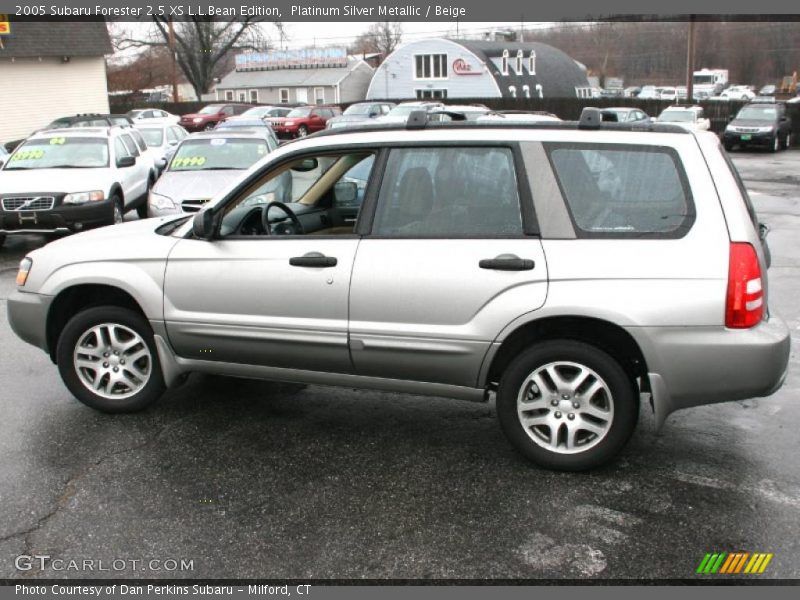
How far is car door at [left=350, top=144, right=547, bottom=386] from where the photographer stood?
4285 millimetres

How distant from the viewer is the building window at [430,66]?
63250 mm

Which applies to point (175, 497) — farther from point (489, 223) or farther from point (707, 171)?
point (707, 171)

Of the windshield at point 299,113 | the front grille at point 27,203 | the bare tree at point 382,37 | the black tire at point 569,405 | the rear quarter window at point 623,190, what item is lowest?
the black tire at point 569,405

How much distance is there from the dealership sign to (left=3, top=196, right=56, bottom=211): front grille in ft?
177

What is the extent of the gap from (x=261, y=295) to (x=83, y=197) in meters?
7.61

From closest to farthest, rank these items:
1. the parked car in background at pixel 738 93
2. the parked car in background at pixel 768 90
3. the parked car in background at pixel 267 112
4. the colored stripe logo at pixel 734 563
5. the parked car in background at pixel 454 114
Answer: the colored stripe logo at pixel 734 563 < the parked car in background at pixel 454 114 < the parked car in background at pixel 267 112 < the parked car in background at pixel 738 93 < the parked car in background at pixel 768 90

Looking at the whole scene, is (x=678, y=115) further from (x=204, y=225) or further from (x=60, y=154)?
(x=204, y=225)

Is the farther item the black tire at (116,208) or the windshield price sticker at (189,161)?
the black tire at (116,208)

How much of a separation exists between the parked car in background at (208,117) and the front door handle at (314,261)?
37266 mm

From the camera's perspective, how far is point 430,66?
6369 cm

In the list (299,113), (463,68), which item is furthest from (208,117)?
(463,68)

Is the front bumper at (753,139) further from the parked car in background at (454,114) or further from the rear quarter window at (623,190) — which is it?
the rear quarter window at (623,190)

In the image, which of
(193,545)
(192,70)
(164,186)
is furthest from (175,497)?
(192,70)

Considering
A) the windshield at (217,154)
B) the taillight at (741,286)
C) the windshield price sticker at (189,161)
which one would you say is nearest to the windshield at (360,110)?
the windshield at (217,154)
